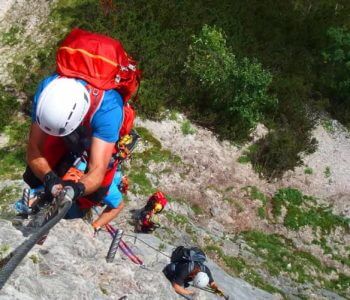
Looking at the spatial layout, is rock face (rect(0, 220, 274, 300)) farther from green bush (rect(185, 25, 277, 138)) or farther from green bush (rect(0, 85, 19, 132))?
green bush (rect(185, 25, 277, 138))

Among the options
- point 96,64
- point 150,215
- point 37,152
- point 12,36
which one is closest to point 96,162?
point 37,152

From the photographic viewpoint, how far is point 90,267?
571 centimetres

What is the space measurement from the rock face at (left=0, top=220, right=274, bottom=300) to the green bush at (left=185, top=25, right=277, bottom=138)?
672 cm

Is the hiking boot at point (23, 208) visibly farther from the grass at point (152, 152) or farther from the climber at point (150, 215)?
the grass at point (152, 152)

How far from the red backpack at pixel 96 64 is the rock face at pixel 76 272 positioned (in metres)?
1.65

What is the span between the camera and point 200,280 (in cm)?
779

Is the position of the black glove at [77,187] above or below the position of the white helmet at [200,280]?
above

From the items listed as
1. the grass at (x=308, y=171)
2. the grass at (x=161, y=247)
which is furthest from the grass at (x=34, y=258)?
the grass at (x=308, y=171)

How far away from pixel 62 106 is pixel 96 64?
54 centimetres

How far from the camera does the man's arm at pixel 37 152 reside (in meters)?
4.21

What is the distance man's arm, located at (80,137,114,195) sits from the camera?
3.94 metres

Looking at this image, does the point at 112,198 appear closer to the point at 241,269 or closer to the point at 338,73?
the point at 241,269

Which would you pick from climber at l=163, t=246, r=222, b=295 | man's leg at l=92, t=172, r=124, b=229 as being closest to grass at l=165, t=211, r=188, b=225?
climber at l=163, t=246, r=222, b=295

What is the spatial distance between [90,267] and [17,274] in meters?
1.33
